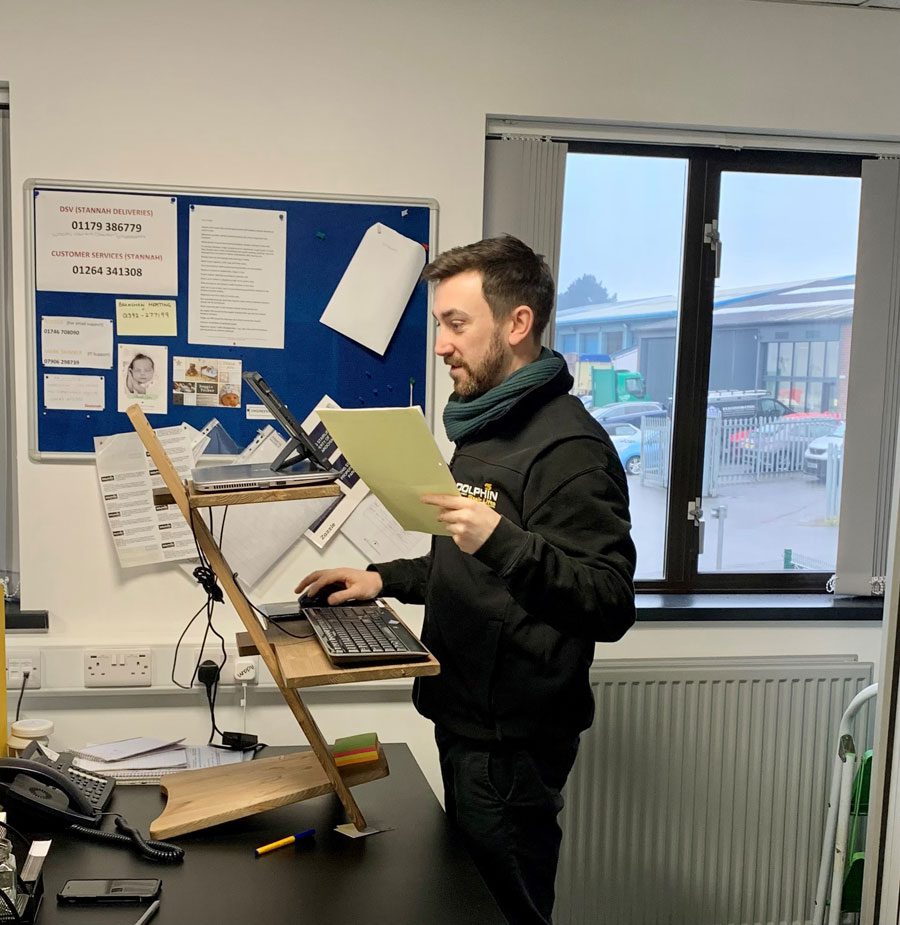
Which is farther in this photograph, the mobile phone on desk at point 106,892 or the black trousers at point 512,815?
the black trousers at point 512,815

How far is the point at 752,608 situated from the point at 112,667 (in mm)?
1743

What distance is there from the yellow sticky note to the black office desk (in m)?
1.18

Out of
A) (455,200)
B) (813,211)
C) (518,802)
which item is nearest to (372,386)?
(455,200)

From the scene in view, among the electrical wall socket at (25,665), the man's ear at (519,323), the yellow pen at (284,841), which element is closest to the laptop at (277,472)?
the man's ear at (519,323)

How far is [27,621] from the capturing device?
2.46 meters

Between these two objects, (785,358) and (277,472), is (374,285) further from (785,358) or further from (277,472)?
(785,358)

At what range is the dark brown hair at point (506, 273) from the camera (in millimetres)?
1853

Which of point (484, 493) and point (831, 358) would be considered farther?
point (831, 358)

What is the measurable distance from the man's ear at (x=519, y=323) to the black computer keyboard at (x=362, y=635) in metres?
0.56

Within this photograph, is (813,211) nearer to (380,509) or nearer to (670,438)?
(670,438)

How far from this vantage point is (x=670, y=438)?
9.43ft

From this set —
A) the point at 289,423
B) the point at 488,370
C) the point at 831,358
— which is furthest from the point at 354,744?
the point at 831,358

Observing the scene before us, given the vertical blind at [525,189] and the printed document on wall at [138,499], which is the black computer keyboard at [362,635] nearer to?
the printed document on wall at [138,499]

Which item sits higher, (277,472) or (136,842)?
(277,472)
